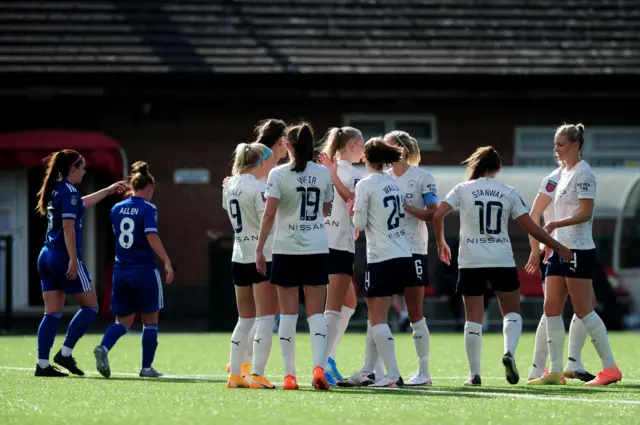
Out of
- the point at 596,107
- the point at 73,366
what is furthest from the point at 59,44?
the point at 73,366

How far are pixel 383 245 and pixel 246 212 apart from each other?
1.05 m

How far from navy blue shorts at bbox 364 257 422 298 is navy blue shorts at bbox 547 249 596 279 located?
3.88 feet

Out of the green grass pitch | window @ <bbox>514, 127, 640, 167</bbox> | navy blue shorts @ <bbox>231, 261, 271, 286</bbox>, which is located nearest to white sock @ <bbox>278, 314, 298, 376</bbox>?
the green grass pitch

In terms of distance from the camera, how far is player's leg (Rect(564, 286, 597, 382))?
35.3ft

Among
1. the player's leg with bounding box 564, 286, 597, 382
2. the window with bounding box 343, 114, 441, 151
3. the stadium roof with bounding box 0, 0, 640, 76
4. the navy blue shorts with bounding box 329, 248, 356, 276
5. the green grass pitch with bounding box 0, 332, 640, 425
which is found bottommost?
the green grass pitch with bounding box 0, 332, 640, 425

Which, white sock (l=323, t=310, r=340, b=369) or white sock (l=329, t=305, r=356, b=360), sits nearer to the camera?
white sock (l=323, t=310, r=340, b=369)

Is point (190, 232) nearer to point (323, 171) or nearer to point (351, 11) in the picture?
point (351, 11)

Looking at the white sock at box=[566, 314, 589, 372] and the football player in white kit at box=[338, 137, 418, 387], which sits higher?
the football player in white kit at box=[338, 137, 418, 387]

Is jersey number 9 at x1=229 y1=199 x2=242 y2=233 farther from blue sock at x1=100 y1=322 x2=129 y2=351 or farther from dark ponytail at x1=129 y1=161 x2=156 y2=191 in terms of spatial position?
blue sock at x1=100 y1=322 x2=129 y2=351

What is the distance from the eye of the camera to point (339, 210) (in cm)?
1055

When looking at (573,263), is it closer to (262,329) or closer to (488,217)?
(488,217)

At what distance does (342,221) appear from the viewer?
10.5m

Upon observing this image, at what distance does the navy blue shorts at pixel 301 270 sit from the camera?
384 inches

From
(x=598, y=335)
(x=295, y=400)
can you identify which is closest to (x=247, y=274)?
(x=295, y=400)
